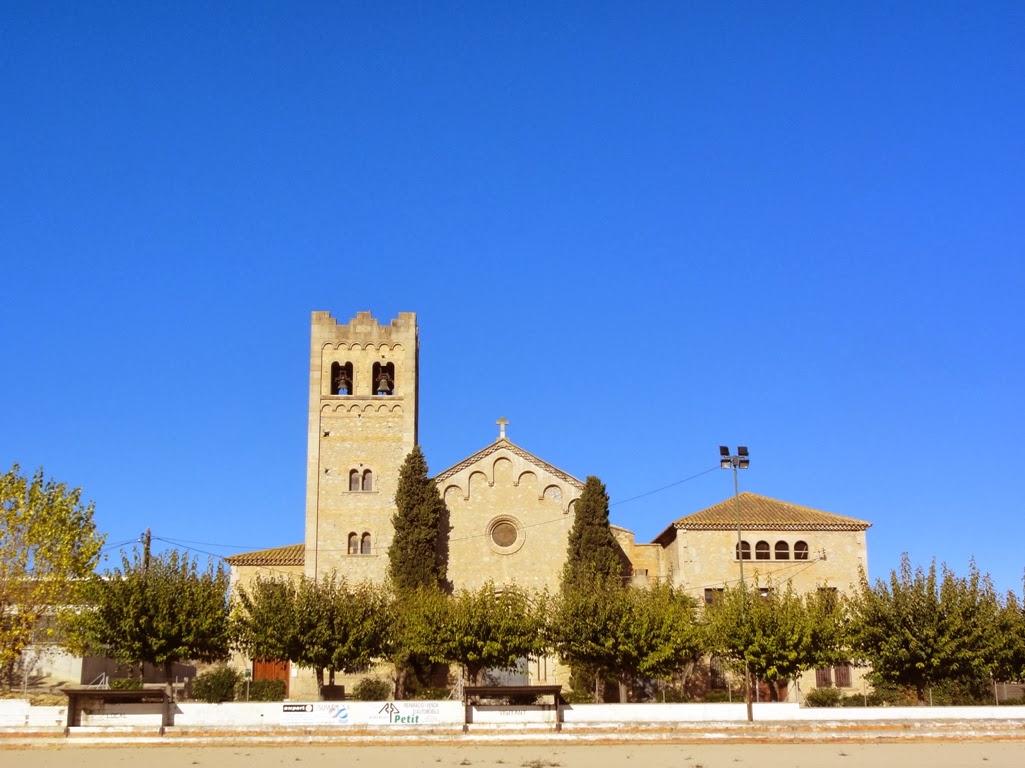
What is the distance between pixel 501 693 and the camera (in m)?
40.0

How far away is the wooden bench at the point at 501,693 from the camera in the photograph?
38906 millimetres

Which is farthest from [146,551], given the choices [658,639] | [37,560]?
[658,639]

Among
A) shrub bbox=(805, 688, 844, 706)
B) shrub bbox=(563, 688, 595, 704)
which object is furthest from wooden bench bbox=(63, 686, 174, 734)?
shrub bbox=(805, 688, 844, 706)

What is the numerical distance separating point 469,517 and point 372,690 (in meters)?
11.4

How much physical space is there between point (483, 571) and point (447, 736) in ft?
64.4

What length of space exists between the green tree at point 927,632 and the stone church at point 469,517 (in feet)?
39.7

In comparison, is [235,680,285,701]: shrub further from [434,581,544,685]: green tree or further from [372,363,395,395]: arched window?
[372,363,395,395]: arched window

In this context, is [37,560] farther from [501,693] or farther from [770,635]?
[770,635]

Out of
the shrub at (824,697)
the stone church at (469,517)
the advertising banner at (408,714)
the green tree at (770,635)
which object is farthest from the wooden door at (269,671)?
the shrub at (824,697)

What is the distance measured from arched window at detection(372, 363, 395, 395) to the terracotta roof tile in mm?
16546

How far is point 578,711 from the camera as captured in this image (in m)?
39.1

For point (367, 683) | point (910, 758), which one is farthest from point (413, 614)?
point (910, 758)

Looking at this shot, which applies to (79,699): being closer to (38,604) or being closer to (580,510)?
(38,604)

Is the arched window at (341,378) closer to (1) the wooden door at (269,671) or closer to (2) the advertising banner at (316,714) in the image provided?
(1) the wooden door at (269,671)
